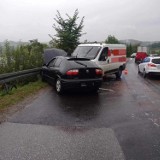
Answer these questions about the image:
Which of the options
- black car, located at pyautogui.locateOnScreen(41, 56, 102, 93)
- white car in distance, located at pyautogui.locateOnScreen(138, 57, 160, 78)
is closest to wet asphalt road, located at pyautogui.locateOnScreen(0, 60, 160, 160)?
black car, located at pyautogui.locateOnScreen(41, 56, 102, 93)

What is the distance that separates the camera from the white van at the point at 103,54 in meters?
14.9

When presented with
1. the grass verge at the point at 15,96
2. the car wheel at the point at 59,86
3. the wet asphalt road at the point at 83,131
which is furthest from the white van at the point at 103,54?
the wet asphalt road at the point at 83,131

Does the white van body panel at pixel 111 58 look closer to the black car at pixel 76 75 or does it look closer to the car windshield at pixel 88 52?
the car windshield at pixel 88 52

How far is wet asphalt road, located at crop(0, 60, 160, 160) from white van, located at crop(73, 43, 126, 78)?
19.0 feet

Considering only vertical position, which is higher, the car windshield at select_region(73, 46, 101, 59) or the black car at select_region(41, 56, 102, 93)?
the car windshield at select_region(73, 46, 101, 59)

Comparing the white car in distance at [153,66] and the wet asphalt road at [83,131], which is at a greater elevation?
the white car in distance at [153,66]

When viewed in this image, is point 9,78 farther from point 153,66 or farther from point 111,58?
point 153,66

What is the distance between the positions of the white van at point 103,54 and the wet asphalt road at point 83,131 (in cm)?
579

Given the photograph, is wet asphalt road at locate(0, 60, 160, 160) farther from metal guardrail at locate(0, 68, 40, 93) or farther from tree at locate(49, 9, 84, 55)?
tree at locate(49, 9, 84, 55)

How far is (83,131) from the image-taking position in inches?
233

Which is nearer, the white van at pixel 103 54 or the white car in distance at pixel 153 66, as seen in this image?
the white van at pixel 103 54

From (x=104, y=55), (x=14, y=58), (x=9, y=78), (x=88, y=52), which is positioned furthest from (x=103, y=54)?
(x=9, y=78)

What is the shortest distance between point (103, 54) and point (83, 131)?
972 cm

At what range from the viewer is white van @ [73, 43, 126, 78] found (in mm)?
14892
